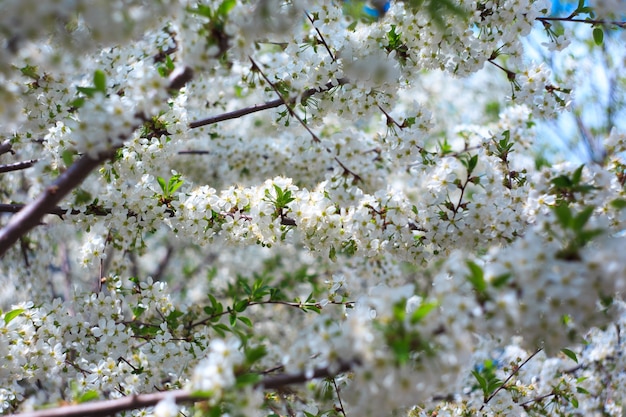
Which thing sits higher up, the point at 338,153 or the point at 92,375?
the point at 338,153

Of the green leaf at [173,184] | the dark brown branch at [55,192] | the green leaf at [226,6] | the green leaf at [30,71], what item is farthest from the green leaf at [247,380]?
the green leaf at [30,71]

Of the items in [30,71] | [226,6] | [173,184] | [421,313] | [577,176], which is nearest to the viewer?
[421,313]

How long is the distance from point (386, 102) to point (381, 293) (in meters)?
2.03

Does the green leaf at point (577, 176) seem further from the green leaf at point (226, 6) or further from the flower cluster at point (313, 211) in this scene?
the green leaf at point (226, 6)

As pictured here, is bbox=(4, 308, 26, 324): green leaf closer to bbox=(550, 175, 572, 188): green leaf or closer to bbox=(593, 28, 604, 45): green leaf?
bbox=(550, 175, 572, 188): green leaf

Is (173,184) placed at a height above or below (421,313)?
above

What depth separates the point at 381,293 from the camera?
6.08 feet

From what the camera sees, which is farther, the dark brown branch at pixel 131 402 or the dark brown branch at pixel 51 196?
the dark brown branch at pixel 51 196

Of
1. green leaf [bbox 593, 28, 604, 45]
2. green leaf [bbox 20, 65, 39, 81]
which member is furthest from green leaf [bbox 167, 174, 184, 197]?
green leaf [bbox 593, 28, 604, 45]

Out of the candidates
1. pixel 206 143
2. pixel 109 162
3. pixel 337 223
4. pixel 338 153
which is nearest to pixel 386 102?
pixel 337 223

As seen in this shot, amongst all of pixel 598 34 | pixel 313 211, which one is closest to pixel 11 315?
pixel 313 211

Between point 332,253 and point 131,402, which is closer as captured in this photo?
point 131,402

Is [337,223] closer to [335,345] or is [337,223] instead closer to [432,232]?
[432,232]

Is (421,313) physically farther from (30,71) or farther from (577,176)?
(30,71)
